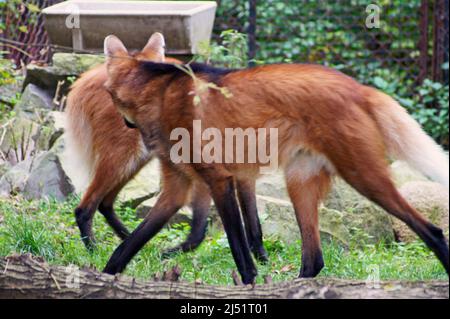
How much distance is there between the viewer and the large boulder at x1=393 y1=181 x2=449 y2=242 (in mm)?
5262

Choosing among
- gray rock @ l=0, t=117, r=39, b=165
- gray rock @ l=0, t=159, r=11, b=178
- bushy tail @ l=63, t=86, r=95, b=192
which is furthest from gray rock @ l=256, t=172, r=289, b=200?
gray rock @ l=0, t=159, r=11, b=178

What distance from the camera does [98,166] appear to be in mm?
4418

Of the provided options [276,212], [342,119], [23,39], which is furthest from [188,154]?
[23,39]

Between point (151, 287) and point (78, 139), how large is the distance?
1969 mm

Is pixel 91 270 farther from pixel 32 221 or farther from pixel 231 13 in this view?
pixel 231 13

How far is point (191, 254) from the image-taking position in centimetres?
440

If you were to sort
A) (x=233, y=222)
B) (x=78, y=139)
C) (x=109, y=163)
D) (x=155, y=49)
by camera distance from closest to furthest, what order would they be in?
(x=233, y=222) → (x=155, y=49) → (x=109, y=163) → (x=78, y=139)

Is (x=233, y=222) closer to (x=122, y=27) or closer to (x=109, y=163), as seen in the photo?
(x=109, y=163)

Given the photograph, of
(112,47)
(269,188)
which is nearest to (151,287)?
(112,47)

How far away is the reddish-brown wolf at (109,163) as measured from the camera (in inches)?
171

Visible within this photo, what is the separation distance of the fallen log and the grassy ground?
751 mm

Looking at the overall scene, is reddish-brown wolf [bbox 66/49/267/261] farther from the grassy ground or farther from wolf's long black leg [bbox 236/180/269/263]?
the grassy ground

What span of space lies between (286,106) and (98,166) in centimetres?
147

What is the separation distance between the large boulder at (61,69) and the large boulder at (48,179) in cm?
108
